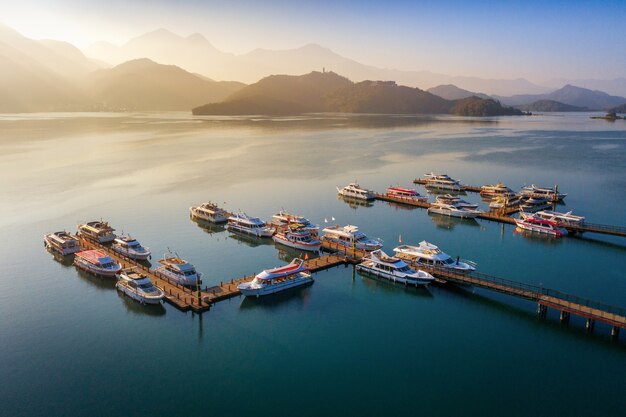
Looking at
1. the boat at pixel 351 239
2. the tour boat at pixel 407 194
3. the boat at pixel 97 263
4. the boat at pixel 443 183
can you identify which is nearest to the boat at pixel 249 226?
the boat at pixel 351 239

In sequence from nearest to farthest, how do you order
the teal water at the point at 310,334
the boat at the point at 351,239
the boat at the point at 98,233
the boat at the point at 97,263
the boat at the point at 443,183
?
the teal water at the point at 310,334 → the boat at the point at 97,263 → the boat at the point at 351,239 → the boat at the point at 98,233 → the boat at the point at 443,183

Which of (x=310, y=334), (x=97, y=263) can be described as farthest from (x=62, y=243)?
(x=310, y=334)

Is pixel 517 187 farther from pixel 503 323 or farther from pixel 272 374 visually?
pixel 272 374

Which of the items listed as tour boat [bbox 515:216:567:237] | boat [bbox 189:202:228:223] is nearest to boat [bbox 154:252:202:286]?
boat [bbox 189:202:228:223]

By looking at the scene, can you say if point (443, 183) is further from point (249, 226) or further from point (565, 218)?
point (249, 226)

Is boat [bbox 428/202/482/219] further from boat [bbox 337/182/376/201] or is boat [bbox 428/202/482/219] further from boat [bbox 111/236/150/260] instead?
boat [bbox 111/236/150/260]

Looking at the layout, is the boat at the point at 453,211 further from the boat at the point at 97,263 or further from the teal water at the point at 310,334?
the boat at the point at 97,263

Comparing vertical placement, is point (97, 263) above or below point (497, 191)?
below

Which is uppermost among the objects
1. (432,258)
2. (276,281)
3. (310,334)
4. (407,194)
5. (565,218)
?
(407,194)
